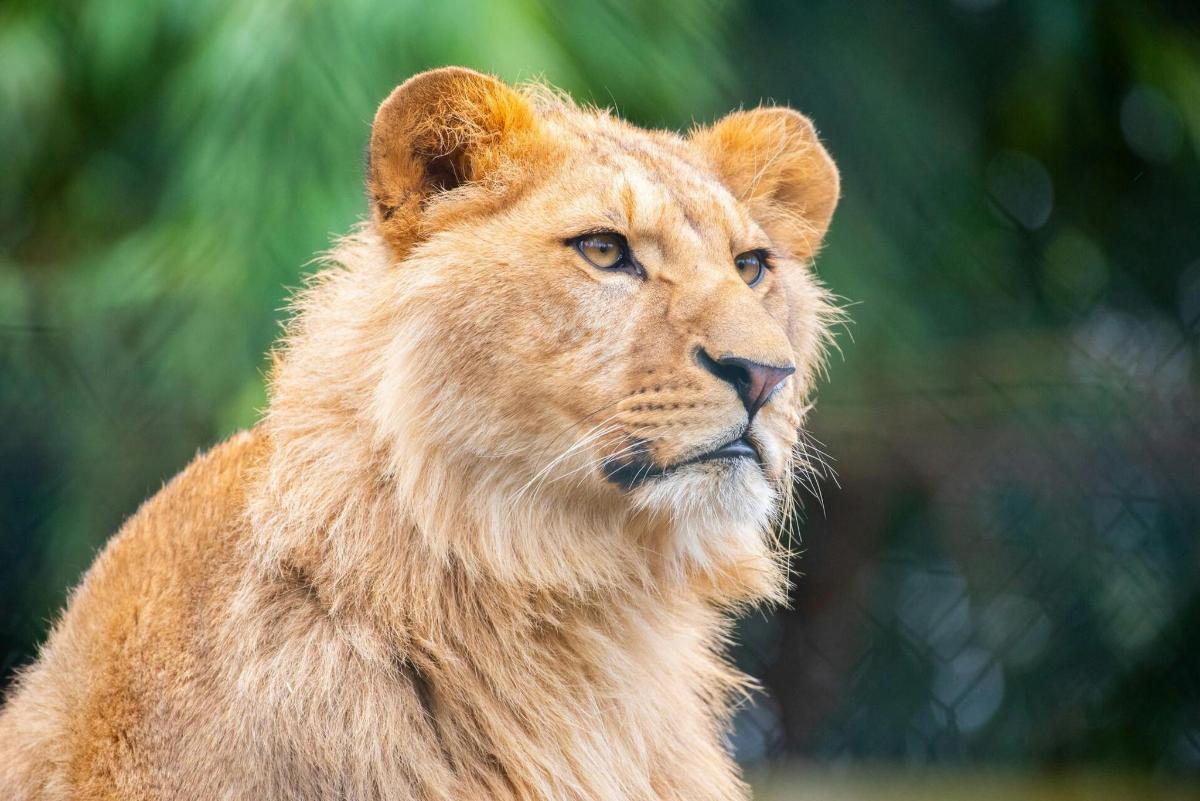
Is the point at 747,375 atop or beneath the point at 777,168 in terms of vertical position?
beneath

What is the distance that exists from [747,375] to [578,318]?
25 centimetres

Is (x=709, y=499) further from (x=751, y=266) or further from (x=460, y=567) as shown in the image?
(x=751, y=266)

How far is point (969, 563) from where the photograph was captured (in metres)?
4.83

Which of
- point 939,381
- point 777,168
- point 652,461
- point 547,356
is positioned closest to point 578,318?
point 547,356

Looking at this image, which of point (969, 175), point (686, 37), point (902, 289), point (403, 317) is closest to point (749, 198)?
point (403, 317)

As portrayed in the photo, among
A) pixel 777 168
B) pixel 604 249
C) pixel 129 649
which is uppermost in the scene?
pixel 777 168

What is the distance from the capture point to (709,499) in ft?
5.86

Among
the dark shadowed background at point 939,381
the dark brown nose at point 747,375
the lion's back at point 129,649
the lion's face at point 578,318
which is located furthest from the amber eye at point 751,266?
the dark shadowed background at point 939,381

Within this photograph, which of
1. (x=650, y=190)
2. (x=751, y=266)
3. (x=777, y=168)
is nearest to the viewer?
(x=650, y=190)

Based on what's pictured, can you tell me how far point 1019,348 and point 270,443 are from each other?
334 cm

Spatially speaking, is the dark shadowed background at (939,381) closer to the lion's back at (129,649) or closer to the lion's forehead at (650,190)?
the lion's forehead at (650,190)

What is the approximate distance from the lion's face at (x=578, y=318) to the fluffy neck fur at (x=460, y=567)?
3 cm

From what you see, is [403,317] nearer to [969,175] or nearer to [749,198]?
[749,198]

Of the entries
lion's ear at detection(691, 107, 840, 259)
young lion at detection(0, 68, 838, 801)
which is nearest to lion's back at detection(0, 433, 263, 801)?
young lion at detection(0, 68, 838, 801)
